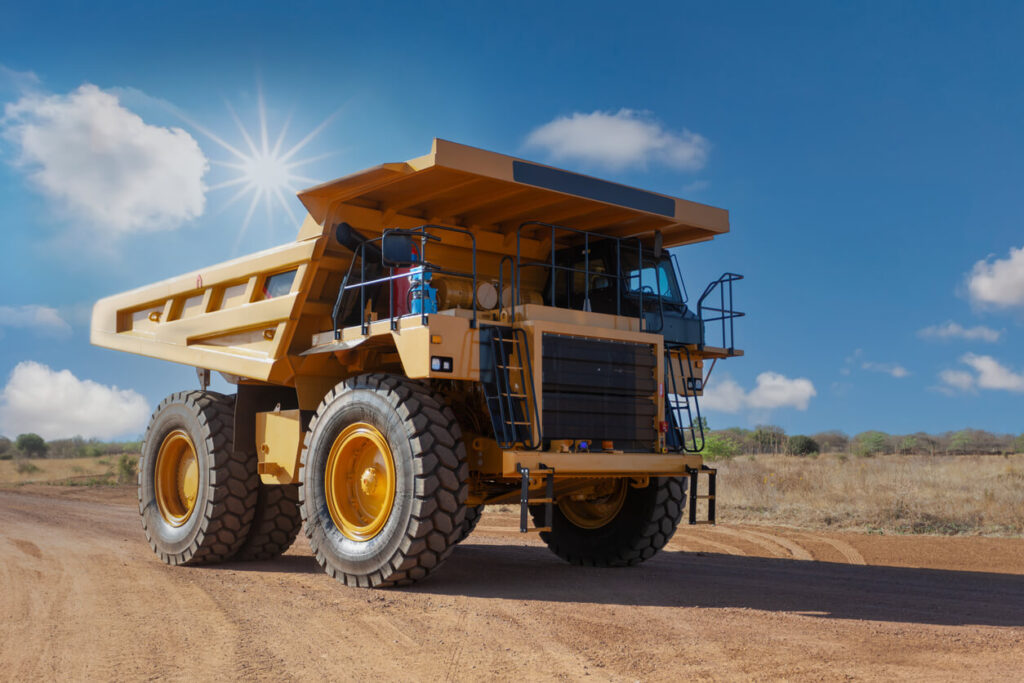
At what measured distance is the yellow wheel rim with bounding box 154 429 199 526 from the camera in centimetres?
1148

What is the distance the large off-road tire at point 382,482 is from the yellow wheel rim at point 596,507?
2601 millimetres

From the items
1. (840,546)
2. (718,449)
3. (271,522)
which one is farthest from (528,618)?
(718,449)

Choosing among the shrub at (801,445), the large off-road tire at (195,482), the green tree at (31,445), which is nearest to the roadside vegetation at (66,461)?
the green tree at (31,445)

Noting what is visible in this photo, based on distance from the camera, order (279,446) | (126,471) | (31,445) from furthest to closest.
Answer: (31,445) < (126,471) < (279,446)

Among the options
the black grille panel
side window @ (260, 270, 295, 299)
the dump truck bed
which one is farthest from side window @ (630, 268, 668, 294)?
side window @ (260, 270, 295, 299)

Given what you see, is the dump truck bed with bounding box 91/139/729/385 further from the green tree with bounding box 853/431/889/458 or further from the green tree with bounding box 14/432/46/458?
the green tree with bounding box 14/432/46/458

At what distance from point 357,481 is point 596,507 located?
10.1 feet

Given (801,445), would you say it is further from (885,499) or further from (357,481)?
(357,481)

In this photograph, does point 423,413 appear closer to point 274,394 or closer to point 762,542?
point 274,394

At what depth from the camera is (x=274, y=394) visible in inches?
440

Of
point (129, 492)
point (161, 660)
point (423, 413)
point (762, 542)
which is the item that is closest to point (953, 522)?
point (762, 542)

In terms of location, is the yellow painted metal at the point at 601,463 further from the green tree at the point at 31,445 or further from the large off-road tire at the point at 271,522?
the green tree at the point at 31,445

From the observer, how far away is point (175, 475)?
11836 mm

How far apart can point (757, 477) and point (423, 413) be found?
13803 millimetres
